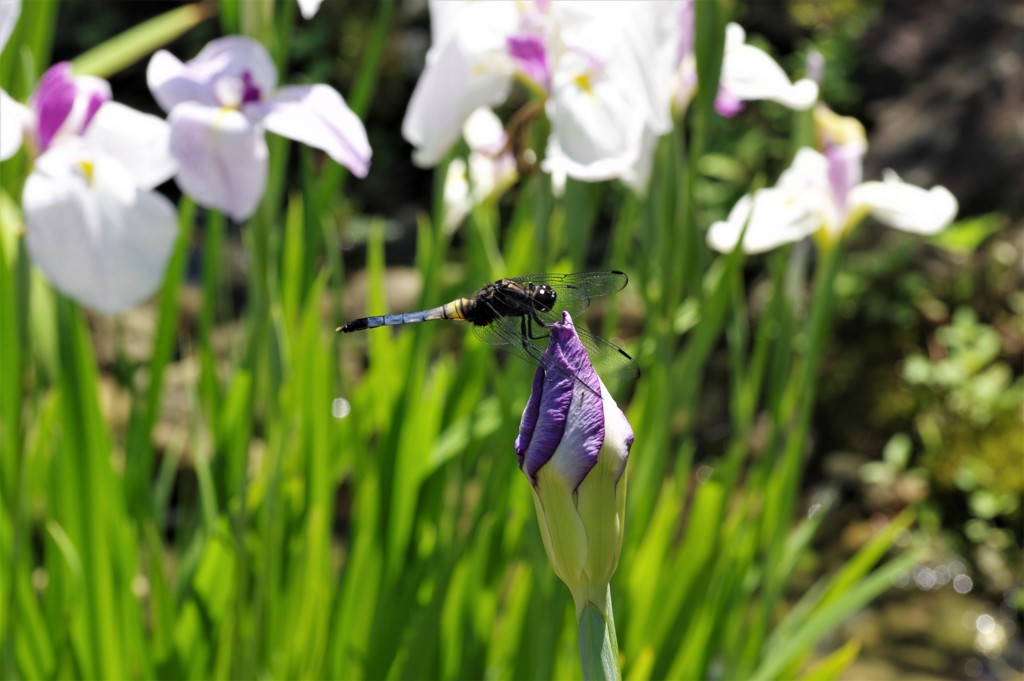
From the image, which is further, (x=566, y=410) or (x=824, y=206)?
(x=824, y=206)

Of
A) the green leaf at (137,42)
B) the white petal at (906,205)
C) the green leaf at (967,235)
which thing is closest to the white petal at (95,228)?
the green leaf at (137,42)

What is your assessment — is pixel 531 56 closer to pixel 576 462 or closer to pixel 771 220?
pixel 771 220

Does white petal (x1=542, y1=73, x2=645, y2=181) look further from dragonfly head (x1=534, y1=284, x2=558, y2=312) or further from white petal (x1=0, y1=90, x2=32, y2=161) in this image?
white petal (x1=0, y1=90, x2=32, y2=161)

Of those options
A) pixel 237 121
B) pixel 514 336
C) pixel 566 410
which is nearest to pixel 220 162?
pixel 237 121

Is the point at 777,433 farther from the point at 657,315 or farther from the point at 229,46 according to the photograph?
the point at 229,46

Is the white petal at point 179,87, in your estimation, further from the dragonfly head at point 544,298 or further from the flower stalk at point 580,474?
the flower stalk at point 580,474

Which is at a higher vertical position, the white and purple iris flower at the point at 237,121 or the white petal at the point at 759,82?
the white and purple iris flower at the point at 237,121

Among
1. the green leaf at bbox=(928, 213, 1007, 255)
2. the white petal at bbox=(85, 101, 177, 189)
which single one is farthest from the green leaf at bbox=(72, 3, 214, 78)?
the green leaf at bbox=(928, 213, 1007, 255)
